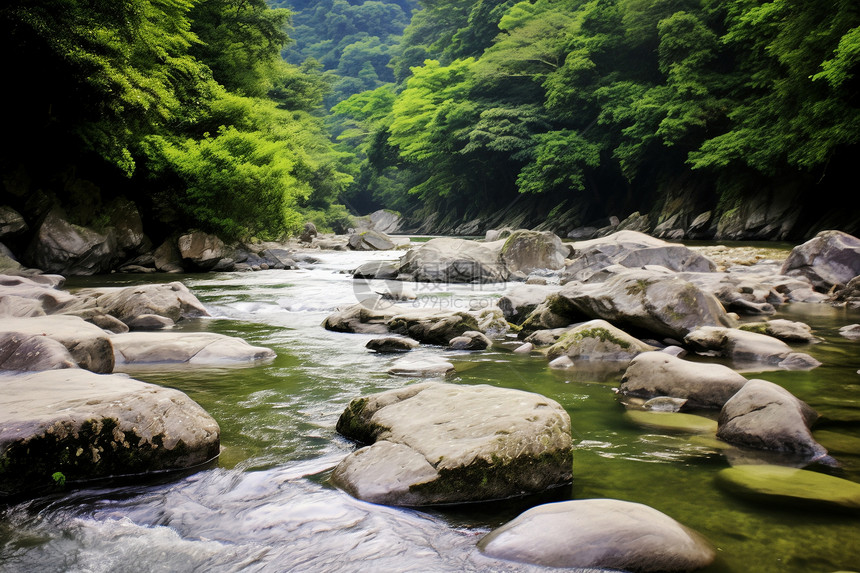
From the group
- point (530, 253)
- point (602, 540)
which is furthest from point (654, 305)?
point (530, 253)

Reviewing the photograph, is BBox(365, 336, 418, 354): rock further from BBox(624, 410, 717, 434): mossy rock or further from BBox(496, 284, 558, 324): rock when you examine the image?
BBox(624, 410, 717, 434): mossy rock

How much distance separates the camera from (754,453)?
3182 millimetres

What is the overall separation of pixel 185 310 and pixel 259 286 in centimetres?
Answer: 390

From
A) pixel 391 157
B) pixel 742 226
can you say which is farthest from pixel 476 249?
pixel 391 157

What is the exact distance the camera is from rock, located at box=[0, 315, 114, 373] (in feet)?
15.1

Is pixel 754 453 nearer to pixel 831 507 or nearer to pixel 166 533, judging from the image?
pixel 831 507

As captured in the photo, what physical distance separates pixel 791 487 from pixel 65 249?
14988 millimetres

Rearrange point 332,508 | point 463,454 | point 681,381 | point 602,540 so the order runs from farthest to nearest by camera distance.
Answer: point 681,381 → point 463,454 → point 332,508 → point 602,540

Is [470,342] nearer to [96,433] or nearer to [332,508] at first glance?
[332,508]

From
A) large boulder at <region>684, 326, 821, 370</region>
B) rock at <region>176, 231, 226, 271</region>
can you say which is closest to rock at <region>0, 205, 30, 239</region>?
rock at <region>176, 231, 226, 271</region>

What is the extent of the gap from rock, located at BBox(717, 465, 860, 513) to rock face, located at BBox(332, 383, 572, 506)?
31.5 inches

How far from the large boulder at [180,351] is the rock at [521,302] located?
353 centimetres

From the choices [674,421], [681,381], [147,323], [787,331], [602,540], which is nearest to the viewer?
[602,540]

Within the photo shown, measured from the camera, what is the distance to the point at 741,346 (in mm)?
5680
